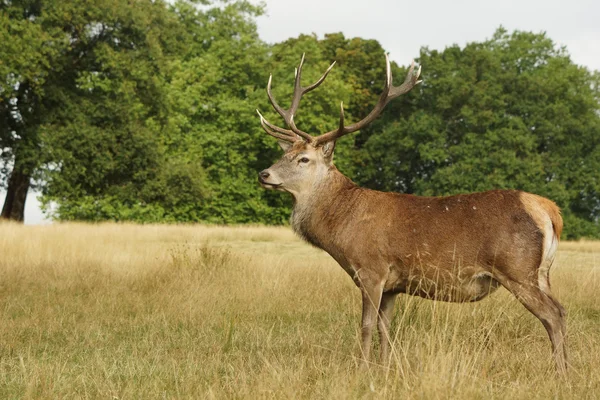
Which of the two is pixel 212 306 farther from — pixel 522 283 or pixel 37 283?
pixel 522 283

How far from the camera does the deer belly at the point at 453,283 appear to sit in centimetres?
491

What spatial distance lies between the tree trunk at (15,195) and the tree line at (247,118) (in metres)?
0.04

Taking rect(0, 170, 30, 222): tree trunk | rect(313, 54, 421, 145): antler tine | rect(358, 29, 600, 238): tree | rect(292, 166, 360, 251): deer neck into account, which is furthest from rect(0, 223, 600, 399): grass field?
rect(358, 29, 600, 238): tree

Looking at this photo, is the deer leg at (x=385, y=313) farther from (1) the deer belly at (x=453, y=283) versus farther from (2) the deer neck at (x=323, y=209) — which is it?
(2) the deer neck at (x=323, y=209)

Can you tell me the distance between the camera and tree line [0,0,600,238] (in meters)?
21.0

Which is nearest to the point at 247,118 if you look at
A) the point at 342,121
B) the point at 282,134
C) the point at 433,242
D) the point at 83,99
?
the point at 83,99

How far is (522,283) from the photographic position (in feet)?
15.6

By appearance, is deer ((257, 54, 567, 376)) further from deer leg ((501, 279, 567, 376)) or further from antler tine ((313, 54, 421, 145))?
antler tine ((313, 54, 421, 145))

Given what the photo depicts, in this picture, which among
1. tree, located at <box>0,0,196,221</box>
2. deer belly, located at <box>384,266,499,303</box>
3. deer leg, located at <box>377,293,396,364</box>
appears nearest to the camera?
deer belly, located at <box>384,266,499,303</box>

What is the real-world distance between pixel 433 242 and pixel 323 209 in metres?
1.01

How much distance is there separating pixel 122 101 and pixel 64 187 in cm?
320

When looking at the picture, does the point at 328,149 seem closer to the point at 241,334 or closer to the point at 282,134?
the point at 282,134

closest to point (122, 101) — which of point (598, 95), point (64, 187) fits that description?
point (64, 187)

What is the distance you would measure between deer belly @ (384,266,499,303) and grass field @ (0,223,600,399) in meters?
0.18
